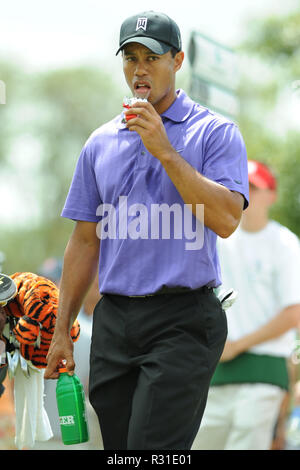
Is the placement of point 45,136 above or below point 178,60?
above

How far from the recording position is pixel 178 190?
10.9 ft

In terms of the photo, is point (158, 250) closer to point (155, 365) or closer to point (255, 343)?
point (155, 365)

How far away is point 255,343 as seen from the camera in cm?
592

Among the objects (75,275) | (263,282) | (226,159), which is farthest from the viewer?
(263,282)

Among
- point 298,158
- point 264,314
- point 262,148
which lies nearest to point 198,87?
point 264,314

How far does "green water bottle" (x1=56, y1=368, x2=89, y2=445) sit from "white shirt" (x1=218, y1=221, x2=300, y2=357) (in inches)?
95.5

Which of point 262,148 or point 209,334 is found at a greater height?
point 262,148

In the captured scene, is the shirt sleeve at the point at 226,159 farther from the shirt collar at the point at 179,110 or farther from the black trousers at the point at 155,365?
the black trousers at the point at 155,365

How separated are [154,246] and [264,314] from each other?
2.72 m

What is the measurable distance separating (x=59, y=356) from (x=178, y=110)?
1179 millimetres

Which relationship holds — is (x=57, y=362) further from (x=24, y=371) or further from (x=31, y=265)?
(x=31, y=265)

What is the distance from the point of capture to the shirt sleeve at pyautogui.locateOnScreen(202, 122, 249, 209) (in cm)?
342

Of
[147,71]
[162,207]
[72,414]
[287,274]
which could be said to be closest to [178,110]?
[147,71]

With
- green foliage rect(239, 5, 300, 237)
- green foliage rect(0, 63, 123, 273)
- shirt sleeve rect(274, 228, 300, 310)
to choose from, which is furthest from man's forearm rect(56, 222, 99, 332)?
green foliage rect(0, 63, 123, 273)
